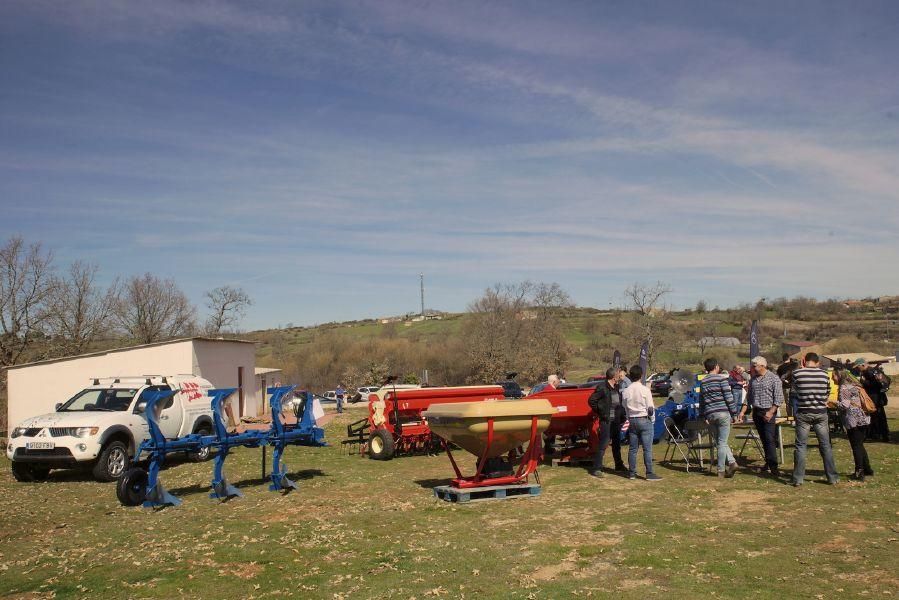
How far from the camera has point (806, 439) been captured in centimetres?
1019

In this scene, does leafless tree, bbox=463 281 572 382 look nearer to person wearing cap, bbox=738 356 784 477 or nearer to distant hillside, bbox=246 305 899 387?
distant hillside, bbox=246 305 899 387

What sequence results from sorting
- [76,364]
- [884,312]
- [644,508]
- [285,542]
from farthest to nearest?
[884,312]
[76,364]
[644,508]
[285,542]

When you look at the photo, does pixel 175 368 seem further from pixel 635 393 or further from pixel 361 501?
pixel 635 393

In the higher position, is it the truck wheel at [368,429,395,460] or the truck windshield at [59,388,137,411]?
the truck windshield at [59,388,137,411]

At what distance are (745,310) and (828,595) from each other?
104m

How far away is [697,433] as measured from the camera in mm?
13031

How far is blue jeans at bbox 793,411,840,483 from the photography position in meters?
10.0

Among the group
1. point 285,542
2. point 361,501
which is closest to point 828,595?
point 285,542

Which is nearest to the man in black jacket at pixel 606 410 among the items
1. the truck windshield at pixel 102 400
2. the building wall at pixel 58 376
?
the truck windshield at pixel 102 400

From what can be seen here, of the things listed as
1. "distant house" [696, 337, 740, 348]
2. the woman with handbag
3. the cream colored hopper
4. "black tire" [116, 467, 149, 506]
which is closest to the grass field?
"black tire" [116, 467, 149, 506]

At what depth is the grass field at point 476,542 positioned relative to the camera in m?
6.34

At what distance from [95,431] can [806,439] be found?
11.9 m

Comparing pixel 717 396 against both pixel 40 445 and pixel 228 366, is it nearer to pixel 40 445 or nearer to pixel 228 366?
pixel 40 445

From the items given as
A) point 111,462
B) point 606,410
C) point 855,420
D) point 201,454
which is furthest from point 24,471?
point 855,420
